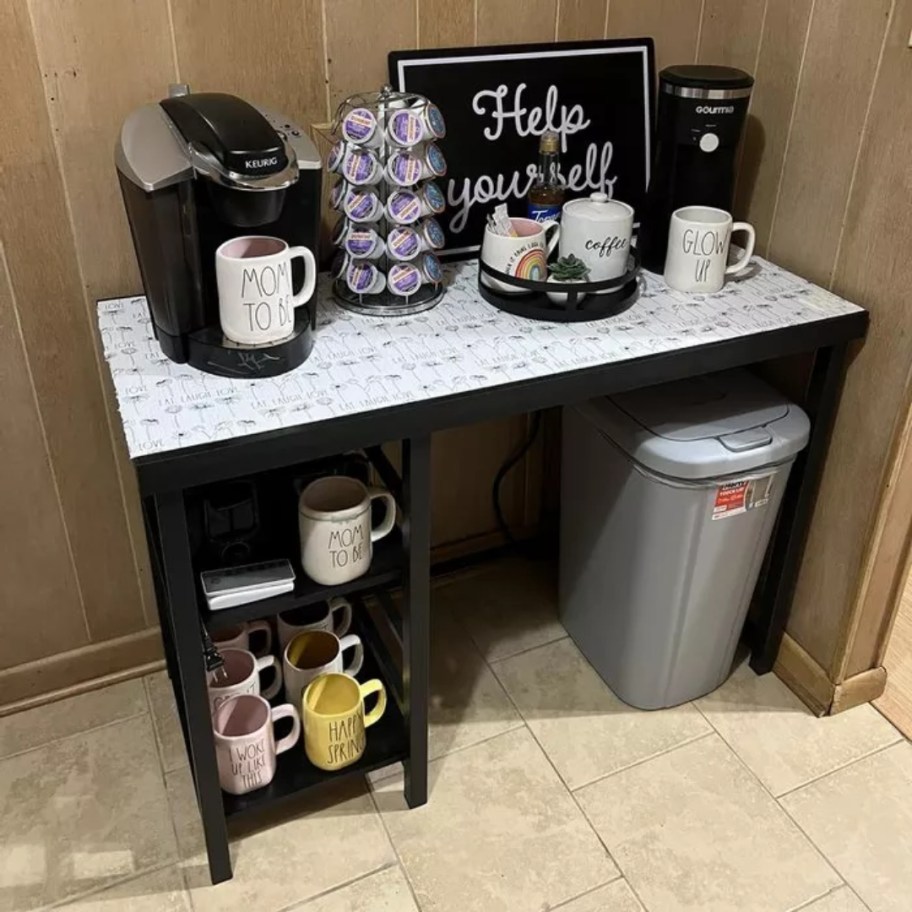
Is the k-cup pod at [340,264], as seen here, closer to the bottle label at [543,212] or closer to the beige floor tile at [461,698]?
the bottle label at [543,212]

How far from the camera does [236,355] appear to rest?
4.12 feet

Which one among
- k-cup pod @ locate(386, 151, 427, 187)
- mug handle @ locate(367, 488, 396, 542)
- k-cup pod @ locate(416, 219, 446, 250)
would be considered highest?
k-cup pod @ locate(386, 151, 427, 187)

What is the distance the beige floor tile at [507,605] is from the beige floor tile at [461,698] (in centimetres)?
4

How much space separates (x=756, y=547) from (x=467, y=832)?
0.67 metres

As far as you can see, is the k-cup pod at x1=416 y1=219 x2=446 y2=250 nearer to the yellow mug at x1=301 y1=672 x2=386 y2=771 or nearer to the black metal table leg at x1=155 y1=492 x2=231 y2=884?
the black metal table leg at x1=155 y1=492 x2=231 y2=884

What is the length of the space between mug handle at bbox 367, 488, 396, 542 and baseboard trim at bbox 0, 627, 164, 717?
2.08 feet

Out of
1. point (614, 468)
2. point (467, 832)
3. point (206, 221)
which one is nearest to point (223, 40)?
point (206, 221)

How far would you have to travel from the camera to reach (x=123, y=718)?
1767 mm

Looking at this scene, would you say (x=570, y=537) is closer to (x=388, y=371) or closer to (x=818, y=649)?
(x=818, y=649)

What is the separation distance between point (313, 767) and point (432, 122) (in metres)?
0.97

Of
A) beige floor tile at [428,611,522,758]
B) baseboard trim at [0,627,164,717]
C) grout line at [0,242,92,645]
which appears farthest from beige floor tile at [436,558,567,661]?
grout line at [0,242,92,645]

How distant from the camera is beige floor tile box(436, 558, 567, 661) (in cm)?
195

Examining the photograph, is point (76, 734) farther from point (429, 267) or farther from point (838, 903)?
point (838, 903)

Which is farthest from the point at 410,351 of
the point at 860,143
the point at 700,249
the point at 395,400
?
the point at 860,143
